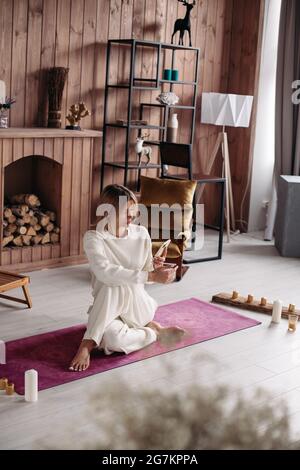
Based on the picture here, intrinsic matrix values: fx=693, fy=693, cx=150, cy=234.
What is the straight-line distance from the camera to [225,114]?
19.9 feet

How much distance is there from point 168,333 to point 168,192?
154cm

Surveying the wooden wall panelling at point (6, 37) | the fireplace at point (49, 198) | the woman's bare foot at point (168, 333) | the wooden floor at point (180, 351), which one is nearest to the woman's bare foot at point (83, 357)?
the wooden floor at point (180, 351)

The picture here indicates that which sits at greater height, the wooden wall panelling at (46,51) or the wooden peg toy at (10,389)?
the wooden wall panelling at (46,51)

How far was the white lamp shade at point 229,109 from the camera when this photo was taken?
6.02 metres

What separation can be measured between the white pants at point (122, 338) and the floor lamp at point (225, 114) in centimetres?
282

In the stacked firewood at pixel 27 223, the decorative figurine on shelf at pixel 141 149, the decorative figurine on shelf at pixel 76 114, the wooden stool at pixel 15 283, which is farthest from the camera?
the decorative figurine on shelf at pixel 141 149

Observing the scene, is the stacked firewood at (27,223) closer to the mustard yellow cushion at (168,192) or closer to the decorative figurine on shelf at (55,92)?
the decorative figurine on shelf at (55,92)

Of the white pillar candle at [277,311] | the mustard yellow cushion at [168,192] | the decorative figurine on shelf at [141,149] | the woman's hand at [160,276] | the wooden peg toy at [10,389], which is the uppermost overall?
the decorative figurine on shelf at [141,149]

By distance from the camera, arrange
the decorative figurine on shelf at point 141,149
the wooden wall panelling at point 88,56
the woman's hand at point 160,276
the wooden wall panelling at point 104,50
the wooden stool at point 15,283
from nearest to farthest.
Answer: the woman's hand at point 160,276, the wooden stool at point 15,283, the wooden wall panelling at point 104,50, the wooden wall panelling at point 88,56, the decorative figurine on shelf at point 141,149

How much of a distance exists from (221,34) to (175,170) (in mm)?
1367

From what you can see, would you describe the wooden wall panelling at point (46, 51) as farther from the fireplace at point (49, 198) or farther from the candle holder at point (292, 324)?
the candle holder at point (292, 324)
